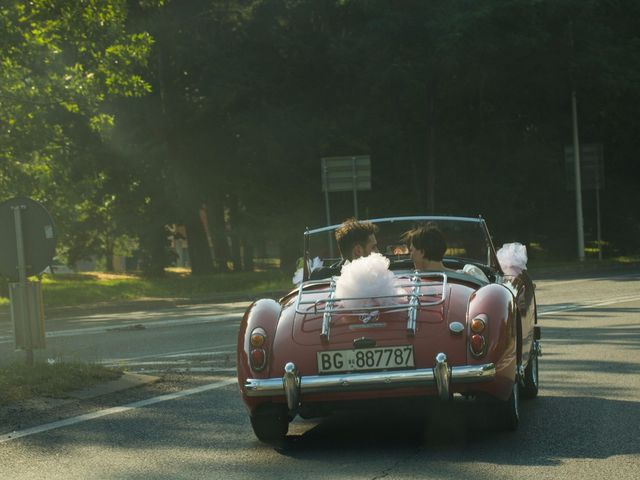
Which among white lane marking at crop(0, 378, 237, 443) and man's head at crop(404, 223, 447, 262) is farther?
man's head at crop(404, 223, 447, 262)

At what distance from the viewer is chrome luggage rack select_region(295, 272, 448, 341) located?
7.22 metres

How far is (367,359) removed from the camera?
699 cm

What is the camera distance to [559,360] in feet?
38.1

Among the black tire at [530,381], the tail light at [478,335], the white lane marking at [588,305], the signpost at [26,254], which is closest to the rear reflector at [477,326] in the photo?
the tail light at [478,335]

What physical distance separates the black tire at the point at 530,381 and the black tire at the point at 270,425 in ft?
7.23

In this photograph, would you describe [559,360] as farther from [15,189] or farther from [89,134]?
[89,134]

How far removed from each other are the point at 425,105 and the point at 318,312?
35.8m

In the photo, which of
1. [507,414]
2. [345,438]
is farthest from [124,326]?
[507,414]

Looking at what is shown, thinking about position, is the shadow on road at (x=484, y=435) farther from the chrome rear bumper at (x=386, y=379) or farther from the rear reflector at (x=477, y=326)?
the rear reflector at (x=477, y=326)

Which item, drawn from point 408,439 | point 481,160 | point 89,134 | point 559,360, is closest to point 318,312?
point 408,439

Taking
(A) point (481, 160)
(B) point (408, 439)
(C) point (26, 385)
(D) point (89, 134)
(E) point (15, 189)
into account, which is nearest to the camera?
(B) point (408, 439)

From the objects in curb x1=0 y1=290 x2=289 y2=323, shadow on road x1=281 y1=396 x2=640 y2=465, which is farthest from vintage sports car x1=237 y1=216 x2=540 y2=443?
curb x1=0 y1=290 x2=289 y2=323

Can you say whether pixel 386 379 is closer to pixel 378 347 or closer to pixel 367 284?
pixel 378 347

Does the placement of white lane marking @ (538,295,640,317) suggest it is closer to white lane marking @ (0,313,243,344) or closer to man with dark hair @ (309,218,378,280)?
white lane marking @ (0,313,243,344)
